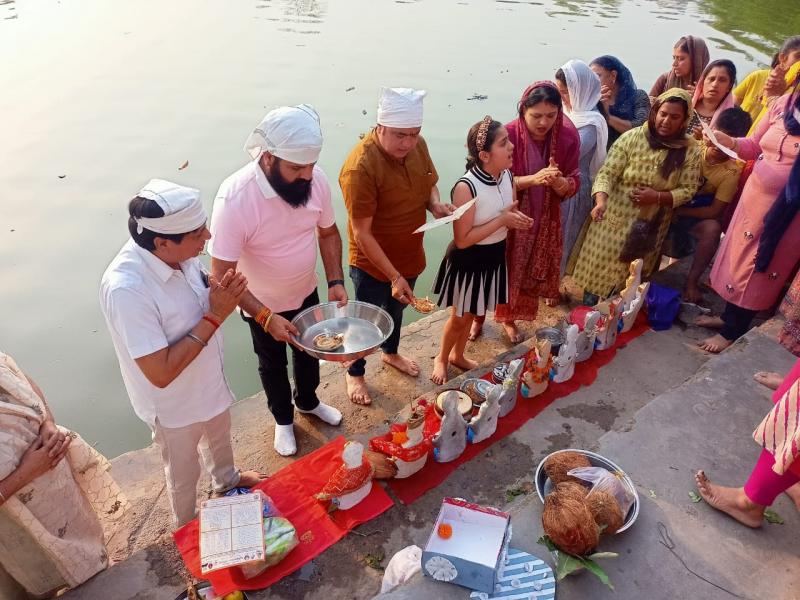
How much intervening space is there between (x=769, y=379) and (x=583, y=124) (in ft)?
7.24

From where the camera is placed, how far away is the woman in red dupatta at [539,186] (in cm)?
338

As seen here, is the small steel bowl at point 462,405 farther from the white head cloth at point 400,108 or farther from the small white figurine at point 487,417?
the white head cloth at point 400,108

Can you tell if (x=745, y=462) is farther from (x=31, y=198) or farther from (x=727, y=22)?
(x=727, y=22)

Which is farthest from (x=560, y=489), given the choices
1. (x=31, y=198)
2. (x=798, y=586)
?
(x=31, y=198)

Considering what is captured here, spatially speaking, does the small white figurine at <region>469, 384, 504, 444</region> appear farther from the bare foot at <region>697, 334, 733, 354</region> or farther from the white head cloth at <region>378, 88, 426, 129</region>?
the bare foot at <region>697, 334, 733, 354</region>

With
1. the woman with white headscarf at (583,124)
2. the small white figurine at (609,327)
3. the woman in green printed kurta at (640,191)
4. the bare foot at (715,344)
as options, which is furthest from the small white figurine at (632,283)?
the woman with white headscarf at (583,124)

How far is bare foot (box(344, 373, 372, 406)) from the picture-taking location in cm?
385

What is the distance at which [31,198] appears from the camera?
6418mm

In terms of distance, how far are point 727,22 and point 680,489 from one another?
57.4 feet

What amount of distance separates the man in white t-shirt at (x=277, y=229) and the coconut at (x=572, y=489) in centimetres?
145

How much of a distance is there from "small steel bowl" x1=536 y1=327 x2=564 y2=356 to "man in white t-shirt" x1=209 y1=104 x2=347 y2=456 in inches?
58.8

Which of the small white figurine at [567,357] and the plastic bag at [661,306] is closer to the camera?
the small white figurine at [567,357]

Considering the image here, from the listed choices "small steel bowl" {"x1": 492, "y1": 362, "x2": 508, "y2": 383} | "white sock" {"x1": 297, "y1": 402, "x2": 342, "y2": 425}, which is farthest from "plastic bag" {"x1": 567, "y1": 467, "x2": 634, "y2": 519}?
"white sock" {"x1": 297, "y1": 402, "x2": 342, "y2": 425}

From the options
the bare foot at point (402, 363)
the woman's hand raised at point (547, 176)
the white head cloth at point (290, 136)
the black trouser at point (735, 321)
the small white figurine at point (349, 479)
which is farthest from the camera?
the bare foot at point (402, 363)
